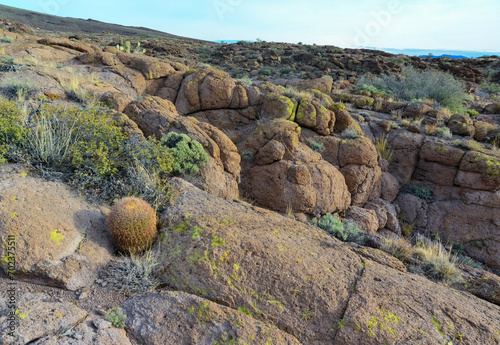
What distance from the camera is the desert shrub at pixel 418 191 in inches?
368

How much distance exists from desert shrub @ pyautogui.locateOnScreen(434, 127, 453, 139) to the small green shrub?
10.7 metres

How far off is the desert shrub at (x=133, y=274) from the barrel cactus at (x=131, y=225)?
0.56 ft

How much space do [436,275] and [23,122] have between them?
6.39 meters

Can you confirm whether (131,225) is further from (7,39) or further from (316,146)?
(7,39)

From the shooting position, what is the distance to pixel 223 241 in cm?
355

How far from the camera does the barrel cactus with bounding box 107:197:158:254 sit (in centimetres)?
340

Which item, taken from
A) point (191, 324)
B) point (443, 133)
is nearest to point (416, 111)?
point (443, 133)

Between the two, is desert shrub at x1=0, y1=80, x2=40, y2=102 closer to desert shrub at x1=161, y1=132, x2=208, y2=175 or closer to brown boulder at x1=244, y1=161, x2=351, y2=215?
desert shrub at x1=161, y1=132, x2=208, y2=175

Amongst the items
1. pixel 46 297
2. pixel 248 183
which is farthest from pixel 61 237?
pixel 248 183

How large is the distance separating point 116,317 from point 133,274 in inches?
20.1

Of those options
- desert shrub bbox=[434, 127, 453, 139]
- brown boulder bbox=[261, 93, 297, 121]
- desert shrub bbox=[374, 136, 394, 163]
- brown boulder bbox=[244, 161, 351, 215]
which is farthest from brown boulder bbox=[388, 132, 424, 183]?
brown boulder bbox=[261, 93, 297, 121]

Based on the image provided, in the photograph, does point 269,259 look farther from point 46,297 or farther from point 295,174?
point 295,174

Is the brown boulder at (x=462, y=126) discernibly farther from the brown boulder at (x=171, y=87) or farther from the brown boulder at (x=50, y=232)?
the brown boulder at (x=50, y=232)

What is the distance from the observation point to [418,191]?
9422 millimetres
